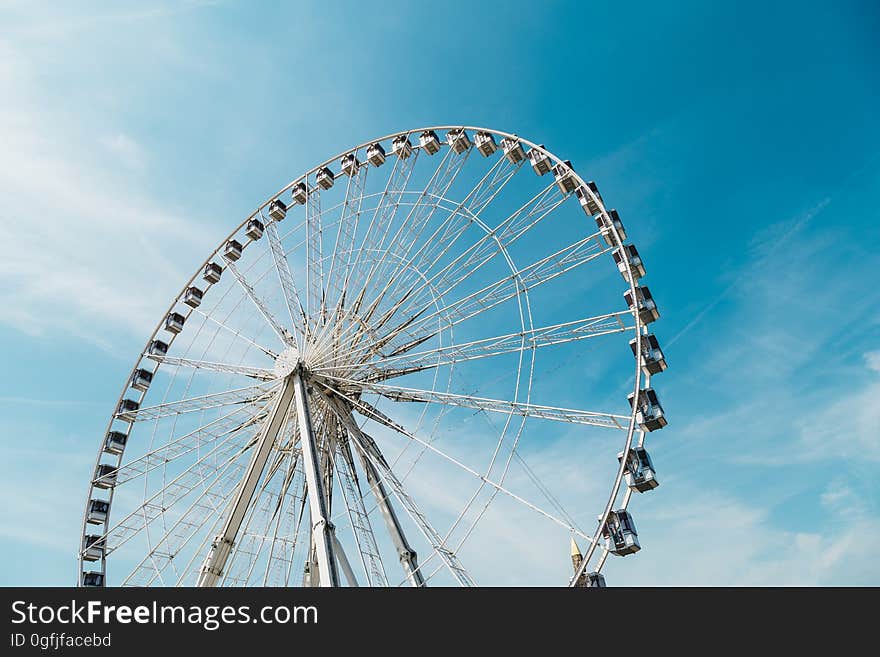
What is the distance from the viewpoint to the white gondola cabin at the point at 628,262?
18.7m

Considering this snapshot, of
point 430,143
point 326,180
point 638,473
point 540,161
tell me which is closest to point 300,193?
point 326,180

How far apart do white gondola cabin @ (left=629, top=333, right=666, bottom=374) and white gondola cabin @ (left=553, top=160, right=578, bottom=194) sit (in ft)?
19.7

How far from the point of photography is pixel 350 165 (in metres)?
25.8

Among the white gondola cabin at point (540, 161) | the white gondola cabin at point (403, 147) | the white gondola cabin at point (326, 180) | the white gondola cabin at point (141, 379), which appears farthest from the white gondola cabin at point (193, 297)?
the white gondola cabin at point (540, 161)

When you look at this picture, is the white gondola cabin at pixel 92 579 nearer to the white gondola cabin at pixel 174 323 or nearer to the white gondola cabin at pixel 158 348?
the white gondola cabin at pixel 158 348

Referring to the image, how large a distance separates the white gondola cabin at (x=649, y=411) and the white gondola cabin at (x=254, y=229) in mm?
16980

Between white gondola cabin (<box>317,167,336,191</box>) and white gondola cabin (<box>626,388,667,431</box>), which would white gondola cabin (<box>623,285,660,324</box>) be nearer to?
white gondola cabin (<box>626,388,667,431</box>)

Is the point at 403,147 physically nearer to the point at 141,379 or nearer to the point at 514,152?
the point at 514,152
